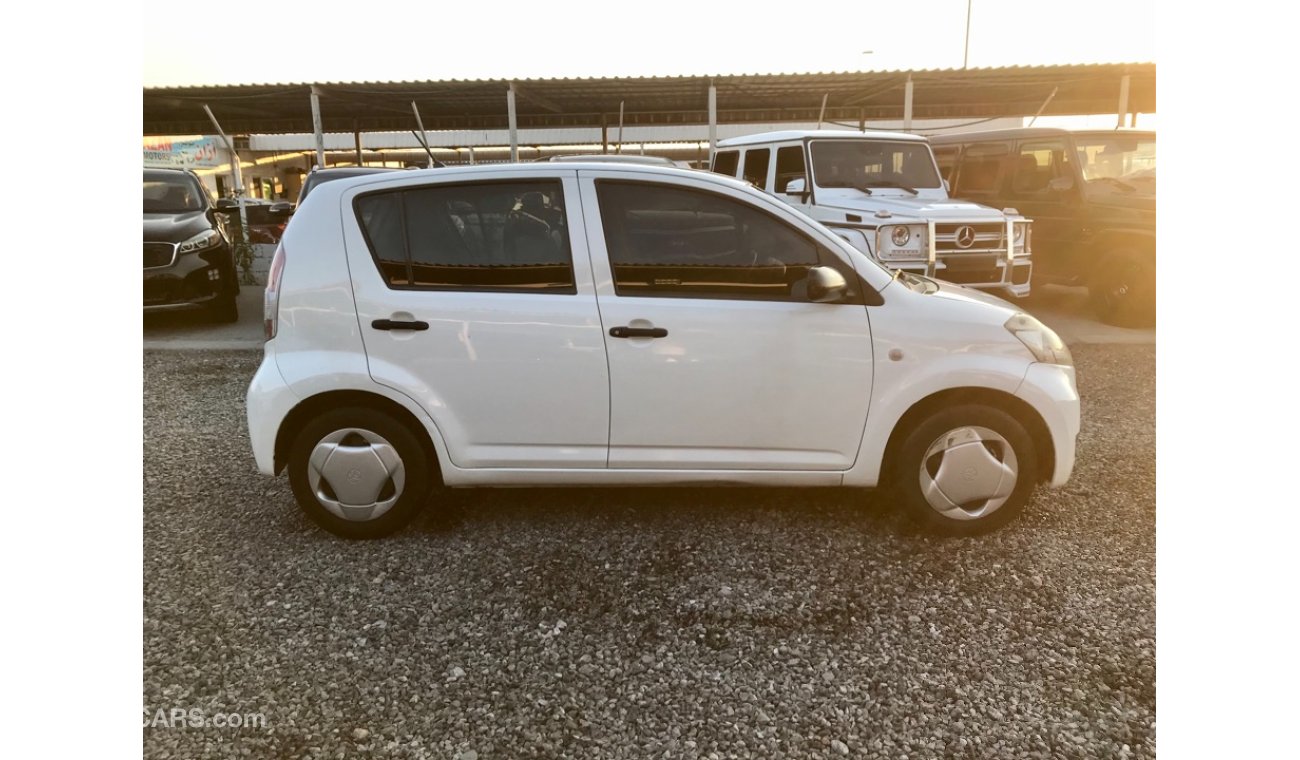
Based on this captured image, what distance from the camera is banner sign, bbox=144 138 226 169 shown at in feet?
77.7

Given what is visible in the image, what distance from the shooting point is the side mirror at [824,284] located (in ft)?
10.6

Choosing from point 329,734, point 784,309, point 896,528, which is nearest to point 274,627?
point 329,734

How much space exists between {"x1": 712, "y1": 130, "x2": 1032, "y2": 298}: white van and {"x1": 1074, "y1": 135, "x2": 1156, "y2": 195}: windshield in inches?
50.6

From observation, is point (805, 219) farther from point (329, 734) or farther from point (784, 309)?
point (329, 734)

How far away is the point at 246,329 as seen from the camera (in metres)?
9.02

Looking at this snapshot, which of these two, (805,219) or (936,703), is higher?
(805,219)

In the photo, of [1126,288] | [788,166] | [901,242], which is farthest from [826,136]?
[1126,288]

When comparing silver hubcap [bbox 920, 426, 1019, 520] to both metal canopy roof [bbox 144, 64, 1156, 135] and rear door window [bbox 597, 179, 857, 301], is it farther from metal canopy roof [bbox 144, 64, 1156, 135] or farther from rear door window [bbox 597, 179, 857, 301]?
metal canopy roof [bbox 144, 64, 1156, 135]

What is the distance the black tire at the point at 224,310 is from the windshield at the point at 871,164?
6752mm

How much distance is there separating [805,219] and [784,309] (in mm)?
438

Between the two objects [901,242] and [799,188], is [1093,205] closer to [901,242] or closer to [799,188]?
[901,242]

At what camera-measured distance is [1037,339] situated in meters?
3.42
